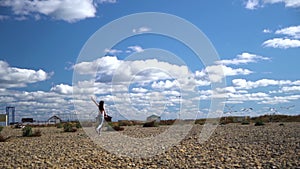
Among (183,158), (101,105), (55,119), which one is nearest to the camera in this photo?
(183,158)

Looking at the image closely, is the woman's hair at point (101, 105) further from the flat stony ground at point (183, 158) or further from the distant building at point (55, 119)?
the distant building at point (55, 119)

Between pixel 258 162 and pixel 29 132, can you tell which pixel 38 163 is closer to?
pixel 258 162

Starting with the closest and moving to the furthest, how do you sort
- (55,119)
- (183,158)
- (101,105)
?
1. (183,158)
2. (101,105)
3. (55,119)

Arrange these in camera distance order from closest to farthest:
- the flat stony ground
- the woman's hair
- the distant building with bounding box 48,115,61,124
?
the flat stony ground, the woman's hair, the distant building with bounding box 48,115,61,124

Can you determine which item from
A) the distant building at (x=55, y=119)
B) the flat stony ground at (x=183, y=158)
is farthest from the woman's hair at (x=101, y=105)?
the distant building at (x=55, y=119)

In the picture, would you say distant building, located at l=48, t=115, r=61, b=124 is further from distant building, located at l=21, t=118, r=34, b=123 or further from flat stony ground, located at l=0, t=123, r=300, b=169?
flat stony ground, located at l=0, t=123, r=300, b=169

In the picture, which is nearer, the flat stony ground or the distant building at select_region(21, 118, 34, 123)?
the flat stony ground

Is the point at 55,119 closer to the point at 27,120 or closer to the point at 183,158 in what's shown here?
the point at 27,120

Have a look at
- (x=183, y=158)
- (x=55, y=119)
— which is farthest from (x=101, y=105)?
(x=55, y=119)

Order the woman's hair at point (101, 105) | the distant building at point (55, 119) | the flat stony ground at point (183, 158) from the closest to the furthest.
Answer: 1. the flat stony ground at point (183, 158)
2. the woman's hair at point (101, 105)
3. the distant building at point (55, 119)

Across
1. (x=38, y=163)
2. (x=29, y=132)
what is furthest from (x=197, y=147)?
(x=29, y=132)

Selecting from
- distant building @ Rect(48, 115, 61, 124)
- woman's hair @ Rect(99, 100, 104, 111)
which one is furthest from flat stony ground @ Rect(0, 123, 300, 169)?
distant building @ Rect(48, 115, 61, 124)

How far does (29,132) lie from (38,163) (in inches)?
543

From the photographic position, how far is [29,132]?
2584 centimetres
